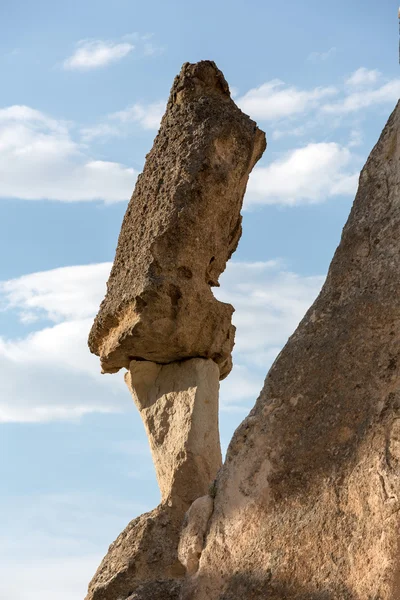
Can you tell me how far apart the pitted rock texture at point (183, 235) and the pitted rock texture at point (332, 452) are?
1834mm

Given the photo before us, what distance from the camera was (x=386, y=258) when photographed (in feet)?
18.9

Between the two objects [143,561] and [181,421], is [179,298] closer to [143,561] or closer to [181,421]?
[181,421]

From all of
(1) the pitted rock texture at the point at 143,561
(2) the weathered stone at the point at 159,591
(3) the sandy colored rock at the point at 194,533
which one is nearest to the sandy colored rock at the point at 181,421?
(1) the pitted rock texture at the point at 143,561

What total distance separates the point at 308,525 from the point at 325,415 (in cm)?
61

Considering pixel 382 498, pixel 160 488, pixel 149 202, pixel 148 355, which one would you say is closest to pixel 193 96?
pixel 149 202

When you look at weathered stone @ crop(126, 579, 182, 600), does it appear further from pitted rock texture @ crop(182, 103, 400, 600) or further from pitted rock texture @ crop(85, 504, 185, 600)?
pitted rock texture @ crop(182, 103, 400, 600)

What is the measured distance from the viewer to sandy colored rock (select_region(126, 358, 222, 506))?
7.44 m

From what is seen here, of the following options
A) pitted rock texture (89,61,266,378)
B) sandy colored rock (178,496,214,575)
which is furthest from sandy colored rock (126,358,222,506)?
sandy colored rock (178,496,214,575)

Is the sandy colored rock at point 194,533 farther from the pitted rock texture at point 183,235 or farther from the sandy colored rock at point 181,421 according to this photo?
the pitted rock texture at point 183,235

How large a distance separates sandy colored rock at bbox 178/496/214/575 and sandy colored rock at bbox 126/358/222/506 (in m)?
1.31

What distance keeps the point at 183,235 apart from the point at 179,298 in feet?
1.58

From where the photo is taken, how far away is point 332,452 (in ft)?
17.9

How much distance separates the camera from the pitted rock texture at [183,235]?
25.3 feet

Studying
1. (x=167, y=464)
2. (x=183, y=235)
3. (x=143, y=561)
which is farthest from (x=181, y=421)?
(x=183, y=235)
